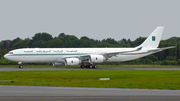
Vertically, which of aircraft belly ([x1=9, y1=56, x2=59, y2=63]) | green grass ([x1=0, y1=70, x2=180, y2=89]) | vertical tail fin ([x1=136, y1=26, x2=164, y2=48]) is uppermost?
vertical tail fin ([x1=136, y1=26, x2=164, y2=48])

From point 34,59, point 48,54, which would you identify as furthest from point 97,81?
point 34,59

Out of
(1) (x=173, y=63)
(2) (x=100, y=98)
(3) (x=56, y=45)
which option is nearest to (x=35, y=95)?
(2) (x=100, y=98)

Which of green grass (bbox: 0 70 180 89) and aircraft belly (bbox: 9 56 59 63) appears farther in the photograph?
aircraft belly (bbox: 9 56 59 63)

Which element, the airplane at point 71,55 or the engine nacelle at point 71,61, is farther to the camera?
the airplane at point 71,55

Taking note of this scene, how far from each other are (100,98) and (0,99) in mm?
5693

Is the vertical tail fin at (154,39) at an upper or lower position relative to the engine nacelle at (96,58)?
upper

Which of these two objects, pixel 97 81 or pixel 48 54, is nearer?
pixel 97 81

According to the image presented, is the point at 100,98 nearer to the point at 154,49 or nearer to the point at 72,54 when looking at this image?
the point at 72,54

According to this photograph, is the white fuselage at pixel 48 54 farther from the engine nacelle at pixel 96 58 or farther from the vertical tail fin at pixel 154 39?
the vertical tail fin at pixel 154 39

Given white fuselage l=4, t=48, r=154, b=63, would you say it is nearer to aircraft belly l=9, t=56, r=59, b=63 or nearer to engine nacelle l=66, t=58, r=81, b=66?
aircraft belly l=9, t=56, r=59, b=63

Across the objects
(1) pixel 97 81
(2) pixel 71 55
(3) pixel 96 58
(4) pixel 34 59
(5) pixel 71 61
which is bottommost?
(1) pixel 97 81

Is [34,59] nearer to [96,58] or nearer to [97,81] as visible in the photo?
[96,58]

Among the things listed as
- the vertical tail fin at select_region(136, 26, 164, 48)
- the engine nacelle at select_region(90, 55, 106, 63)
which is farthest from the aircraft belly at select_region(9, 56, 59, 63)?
the vertical tail fin at select_region(136, 26, 164, 48)

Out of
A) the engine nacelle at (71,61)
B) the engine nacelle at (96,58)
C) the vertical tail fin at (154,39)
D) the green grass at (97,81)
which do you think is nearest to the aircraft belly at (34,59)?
the engine nacelle at (71,61)
